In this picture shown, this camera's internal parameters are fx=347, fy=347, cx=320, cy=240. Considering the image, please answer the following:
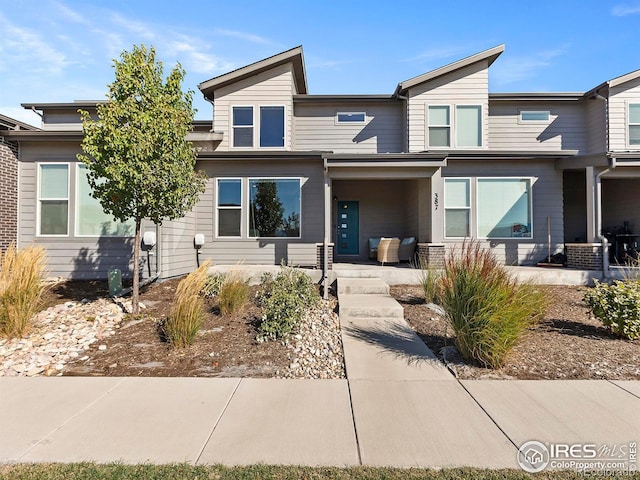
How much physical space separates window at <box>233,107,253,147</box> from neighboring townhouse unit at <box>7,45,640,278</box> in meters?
0.05

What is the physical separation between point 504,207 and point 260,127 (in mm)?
8113

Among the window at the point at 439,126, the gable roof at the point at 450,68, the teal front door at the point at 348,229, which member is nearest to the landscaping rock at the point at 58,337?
the teal front door at the point at 348,229

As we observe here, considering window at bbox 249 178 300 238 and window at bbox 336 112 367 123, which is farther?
window at bbox 336 112 367 123

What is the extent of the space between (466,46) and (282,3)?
23.0 feet

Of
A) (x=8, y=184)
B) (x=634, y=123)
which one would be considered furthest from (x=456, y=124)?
(x=8, y=184)

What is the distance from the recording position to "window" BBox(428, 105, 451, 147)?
11.4 metres

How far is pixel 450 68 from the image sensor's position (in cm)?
1139

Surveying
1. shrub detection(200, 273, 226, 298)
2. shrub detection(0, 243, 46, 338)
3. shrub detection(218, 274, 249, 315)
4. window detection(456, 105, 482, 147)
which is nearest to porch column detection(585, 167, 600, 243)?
window detection(456, 105, 482, 147)

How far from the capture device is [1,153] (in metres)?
8.48

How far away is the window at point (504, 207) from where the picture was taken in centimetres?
1062

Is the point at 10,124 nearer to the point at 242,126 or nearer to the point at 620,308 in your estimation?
the point at 242,126

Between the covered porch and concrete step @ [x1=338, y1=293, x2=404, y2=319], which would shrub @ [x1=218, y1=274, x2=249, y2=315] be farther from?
the covered porch

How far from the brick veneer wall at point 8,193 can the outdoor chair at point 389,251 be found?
962cm

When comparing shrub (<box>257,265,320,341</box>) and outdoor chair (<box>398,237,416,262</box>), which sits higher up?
outdoor chair (<box>398,237,416,262</box>)
